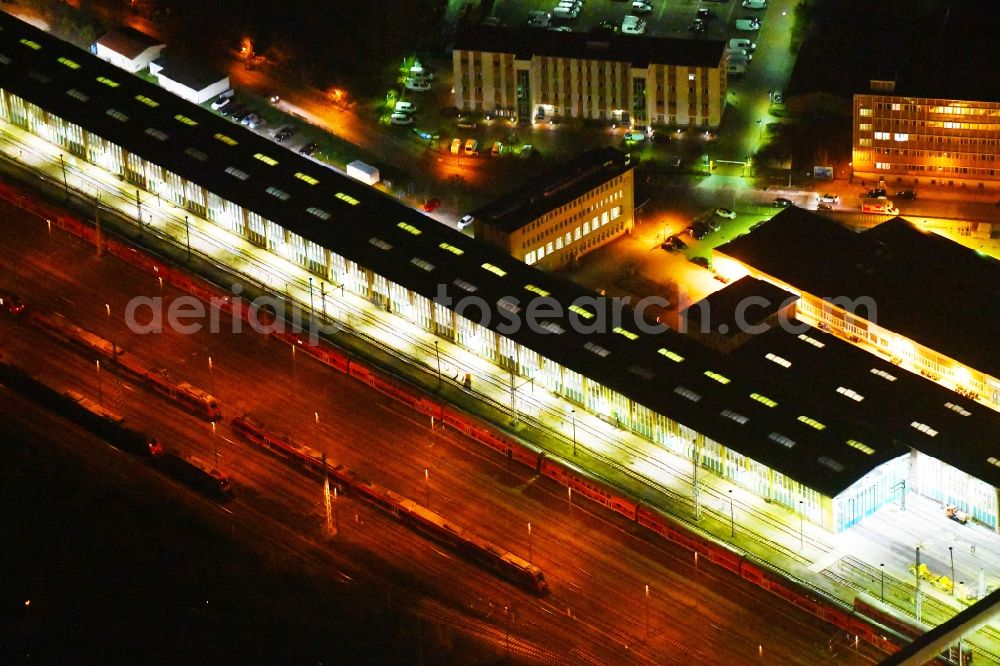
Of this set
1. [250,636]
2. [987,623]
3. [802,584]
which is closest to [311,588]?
[250,636]

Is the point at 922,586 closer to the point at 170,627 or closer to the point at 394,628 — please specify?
the point at 394,628

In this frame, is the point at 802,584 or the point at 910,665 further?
the point at 802,584

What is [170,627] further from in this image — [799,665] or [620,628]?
[799,665]

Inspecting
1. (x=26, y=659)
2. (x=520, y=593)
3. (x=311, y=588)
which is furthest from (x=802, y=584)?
(x=26, y=659)

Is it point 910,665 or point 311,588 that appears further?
point 311,588

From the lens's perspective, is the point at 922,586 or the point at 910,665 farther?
the point at 922,586

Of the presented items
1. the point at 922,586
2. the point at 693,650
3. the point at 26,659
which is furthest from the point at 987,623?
the point at 26,659

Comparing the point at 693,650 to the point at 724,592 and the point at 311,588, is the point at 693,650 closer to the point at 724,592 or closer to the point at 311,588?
the point at 724,592
